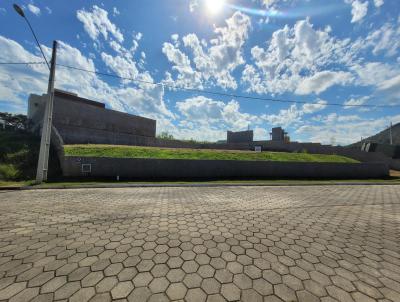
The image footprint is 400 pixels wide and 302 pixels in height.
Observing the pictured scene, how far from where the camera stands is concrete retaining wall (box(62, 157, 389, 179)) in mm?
13680

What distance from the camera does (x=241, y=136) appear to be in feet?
159

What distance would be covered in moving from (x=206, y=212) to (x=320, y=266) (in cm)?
333

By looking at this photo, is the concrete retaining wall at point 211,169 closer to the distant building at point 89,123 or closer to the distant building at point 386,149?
the distant building at point 89,123

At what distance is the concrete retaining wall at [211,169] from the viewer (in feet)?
44.9

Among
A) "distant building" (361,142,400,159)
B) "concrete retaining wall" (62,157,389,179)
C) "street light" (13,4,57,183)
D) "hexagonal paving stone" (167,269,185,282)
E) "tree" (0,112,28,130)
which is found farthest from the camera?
"tree" (0,112,28,130)

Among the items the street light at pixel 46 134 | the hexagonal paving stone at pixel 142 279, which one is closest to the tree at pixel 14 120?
the street light at pixel 46 134

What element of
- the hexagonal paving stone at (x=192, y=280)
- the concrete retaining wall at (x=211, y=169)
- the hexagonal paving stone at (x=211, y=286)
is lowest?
the hexagonal paving stone at (x=192, y=280)

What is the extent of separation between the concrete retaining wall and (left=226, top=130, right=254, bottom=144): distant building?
2654 centimetres

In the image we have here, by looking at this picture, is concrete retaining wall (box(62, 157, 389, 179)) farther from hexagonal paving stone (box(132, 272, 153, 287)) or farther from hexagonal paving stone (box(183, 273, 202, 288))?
hexagonal paving stone (box(183, 273, 202, 288))

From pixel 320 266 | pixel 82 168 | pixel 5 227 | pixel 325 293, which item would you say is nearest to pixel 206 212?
pixel 320 266

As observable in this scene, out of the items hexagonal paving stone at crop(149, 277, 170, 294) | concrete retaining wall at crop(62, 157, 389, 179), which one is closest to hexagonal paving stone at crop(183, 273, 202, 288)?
hexagonal paving stone at crop(149, 277, 170, 294)

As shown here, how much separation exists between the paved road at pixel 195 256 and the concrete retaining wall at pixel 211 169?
8.01 meters

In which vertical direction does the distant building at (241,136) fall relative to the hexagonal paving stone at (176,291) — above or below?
above

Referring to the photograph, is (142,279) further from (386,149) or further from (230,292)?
(386,149)
